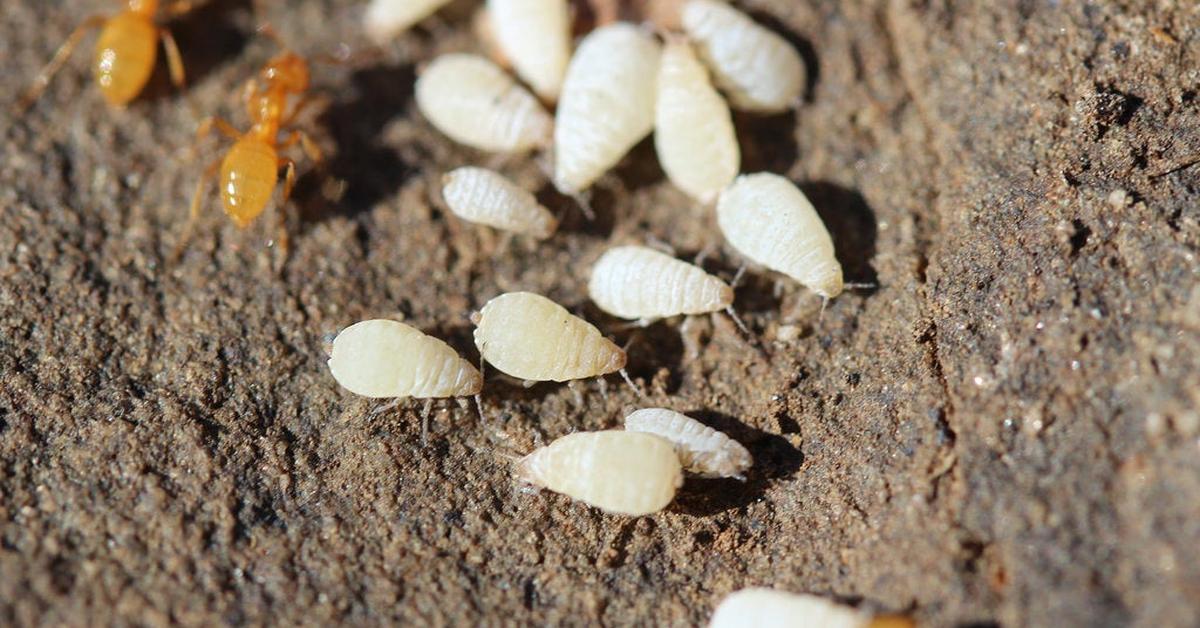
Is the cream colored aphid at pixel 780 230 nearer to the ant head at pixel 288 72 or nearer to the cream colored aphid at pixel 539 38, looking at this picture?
the cream colored aphid at pixel 539 38

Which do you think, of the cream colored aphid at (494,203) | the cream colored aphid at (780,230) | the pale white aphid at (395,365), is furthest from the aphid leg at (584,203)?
the pale white aphid at (395,365)

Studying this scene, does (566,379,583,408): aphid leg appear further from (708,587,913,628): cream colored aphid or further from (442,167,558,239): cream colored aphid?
(708,587,913,628): cream colored aphid

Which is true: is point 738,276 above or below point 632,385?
above

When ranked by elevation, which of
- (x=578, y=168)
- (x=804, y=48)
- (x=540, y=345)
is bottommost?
(x=540, y=345)

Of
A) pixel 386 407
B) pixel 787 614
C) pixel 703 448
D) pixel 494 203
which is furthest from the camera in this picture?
pixel 494 203

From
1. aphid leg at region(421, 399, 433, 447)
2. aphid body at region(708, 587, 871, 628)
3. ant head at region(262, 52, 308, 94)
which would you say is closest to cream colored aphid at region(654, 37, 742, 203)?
aphid leg at region(421, 399, 433, 447)

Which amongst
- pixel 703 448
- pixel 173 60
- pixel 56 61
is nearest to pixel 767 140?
pixel 703 448

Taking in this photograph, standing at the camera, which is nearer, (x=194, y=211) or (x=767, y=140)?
(x=194, y=211)

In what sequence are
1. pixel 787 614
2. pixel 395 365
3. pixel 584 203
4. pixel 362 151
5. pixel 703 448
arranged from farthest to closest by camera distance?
pixel 362 151, pixel 584 203, pixel 395 365, pixel 703 448, pixel 787 614

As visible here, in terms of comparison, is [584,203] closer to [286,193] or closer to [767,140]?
[767,140]
